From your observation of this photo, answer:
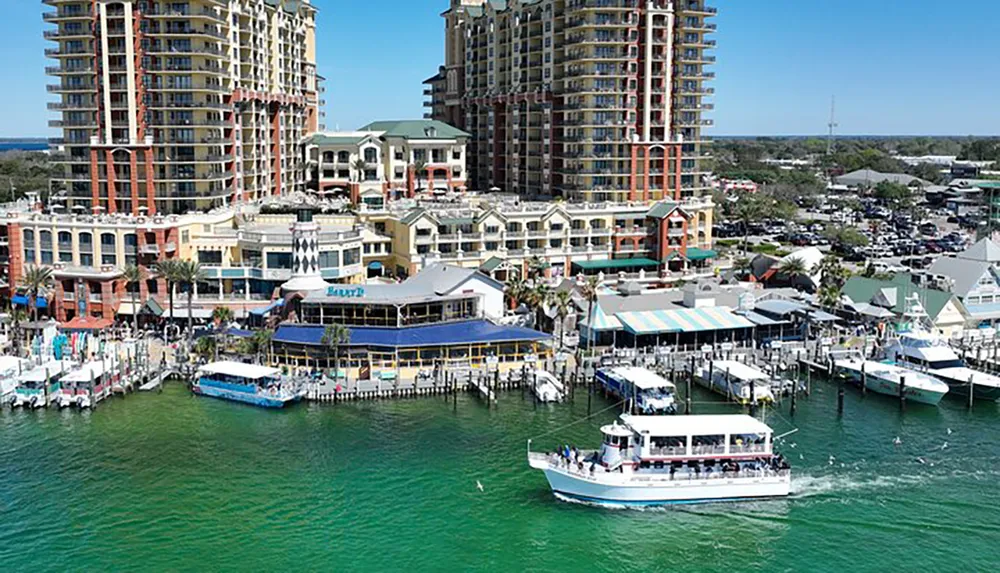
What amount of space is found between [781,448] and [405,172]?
245 feet

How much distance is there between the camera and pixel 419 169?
412 ft

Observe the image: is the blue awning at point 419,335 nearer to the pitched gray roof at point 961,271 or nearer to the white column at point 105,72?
the white column at point 105,72

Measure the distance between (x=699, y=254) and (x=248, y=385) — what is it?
198ft

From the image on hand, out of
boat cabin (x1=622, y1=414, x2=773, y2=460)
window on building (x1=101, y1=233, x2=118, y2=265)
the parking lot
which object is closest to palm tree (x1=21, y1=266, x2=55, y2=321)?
window on building (x1=101, y1=233, x2=118, y2=265)

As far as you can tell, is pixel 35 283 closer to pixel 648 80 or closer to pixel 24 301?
pixel 24 301

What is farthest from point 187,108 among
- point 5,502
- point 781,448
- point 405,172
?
point 781,448

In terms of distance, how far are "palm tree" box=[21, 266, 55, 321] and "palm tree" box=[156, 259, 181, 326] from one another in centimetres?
976

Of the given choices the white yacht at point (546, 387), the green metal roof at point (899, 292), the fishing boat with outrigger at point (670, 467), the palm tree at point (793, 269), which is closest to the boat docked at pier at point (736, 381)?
the white yacht at point (546, 387)

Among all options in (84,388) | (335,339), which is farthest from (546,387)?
(84,388)

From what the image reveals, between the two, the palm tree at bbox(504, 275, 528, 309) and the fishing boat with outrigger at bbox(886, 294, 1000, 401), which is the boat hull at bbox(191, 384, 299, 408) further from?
the fishing boat with outrigger at bbox(886, 294, 1000, 401)

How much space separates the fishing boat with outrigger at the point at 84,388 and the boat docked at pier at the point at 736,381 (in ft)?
146

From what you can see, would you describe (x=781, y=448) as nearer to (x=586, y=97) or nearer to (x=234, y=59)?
(x=586, y=97)

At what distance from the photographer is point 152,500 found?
175ft

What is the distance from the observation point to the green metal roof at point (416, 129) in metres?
127
